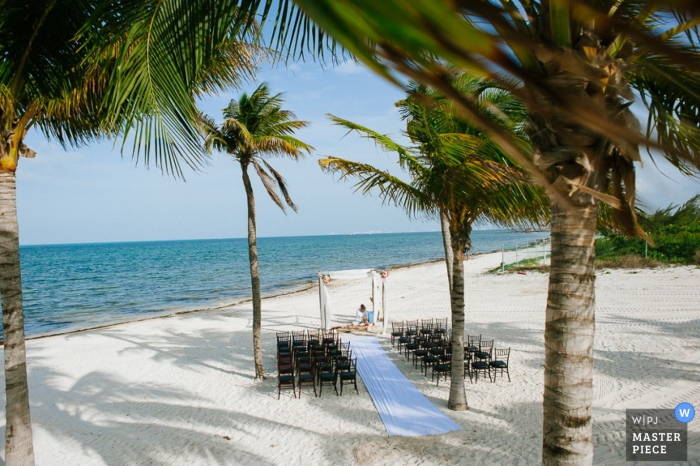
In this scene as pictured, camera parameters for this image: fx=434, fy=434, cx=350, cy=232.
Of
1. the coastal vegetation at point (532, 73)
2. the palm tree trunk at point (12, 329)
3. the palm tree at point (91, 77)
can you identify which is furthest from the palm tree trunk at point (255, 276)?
the coastal vegetation at point (532, 73)

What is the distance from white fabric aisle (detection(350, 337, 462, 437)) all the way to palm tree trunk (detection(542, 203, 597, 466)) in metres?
5.42

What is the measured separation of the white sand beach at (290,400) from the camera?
7.14m

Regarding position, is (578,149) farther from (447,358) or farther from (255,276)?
(255,276)

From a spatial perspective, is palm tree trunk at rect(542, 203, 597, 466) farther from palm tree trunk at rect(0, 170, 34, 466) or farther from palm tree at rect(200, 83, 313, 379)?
palm tree at rect(200, 83, 313, 379)

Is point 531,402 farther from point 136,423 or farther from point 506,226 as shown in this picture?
point 136,423

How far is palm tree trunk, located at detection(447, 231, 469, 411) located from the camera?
7.99 m

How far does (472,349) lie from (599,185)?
9.40 m

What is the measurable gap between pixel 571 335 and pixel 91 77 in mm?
5215

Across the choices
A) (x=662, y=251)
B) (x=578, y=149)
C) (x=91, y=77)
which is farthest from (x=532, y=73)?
(x=662, y=251)

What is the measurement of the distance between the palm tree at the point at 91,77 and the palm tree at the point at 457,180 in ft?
8.76

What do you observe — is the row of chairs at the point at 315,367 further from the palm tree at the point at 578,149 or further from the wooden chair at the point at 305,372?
the palm tree at the point at 578,149

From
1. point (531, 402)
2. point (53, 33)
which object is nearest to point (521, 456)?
point (531, 402)

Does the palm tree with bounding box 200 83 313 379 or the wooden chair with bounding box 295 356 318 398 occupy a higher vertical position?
the palm tree with bounding box 200 83 313 379

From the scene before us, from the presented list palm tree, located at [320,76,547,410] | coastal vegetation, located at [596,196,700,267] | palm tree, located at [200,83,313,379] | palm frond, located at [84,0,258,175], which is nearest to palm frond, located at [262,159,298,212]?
palm tree, located at [200,83,313,379]
